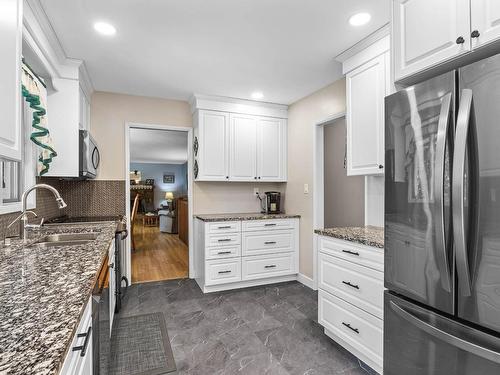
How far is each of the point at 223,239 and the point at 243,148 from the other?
1.31 metres

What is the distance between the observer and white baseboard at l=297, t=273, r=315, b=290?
3.73 meters

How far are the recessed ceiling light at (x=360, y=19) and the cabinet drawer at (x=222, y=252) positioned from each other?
Result: 2654 millimetres

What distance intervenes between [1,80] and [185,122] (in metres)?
3.19

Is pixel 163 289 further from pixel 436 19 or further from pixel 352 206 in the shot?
pixel 436 19

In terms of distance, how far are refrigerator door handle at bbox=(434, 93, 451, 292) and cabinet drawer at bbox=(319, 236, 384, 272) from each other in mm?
671

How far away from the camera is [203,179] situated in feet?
12.8

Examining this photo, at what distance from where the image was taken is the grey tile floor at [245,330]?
2.08m

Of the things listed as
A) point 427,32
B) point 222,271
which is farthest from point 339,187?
point 427,32

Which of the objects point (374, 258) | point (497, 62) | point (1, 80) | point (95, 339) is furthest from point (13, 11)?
point (374, 258)

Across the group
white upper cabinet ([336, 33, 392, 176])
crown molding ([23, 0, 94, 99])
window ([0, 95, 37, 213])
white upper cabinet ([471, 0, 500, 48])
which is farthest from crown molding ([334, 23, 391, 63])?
window ([0, 95, 37, 213])

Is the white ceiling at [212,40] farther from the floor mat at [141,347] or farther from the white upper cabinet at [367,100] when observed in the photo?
the floor mat at [141,347]

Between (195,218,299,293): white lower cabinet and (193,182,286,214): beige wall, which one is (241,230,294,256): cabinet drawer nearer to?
(195,218,299,293): white lower cabinet

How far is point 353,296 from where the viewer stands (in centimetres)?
210

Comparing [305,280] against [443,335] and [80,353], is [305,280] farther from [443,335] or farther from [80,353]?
[80,353]
